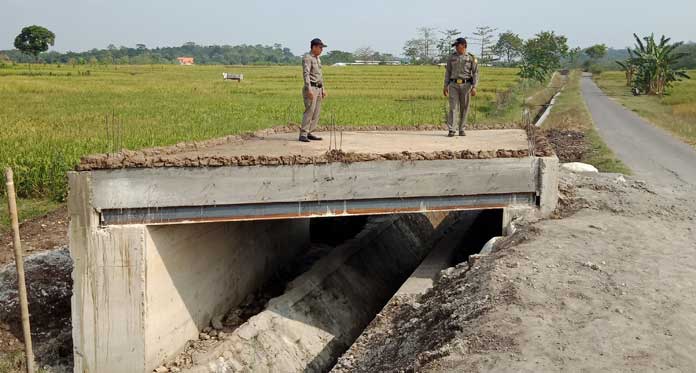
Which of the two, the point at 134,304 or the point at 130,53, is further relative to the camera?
the point at 130,53

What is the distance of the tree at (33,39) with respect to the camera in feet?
224

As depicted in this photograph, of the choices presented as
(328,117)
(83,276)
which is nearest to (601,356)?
(83,276)

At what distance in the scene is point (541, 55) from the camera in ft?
168

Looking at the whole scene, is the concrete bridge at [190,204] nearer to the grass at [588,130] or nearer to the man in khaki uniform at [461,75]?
the man in khaki uniform at [461,75]

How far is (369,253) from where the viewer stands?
10.3 meters

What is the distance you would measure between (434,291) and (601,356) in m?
2.63

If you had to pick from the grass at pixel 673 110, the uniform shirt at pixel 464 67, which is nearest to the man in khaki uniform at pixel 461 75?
the uniform shirt at pixel 464 67

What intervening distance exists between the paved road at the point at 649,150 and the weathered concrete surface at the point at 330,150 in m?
2.85

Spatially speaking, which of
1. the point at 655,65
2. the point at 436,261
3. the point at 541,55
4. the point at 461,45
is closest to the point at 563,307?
the point at 436,261

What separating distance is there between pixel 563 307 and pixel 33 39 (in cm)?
7396

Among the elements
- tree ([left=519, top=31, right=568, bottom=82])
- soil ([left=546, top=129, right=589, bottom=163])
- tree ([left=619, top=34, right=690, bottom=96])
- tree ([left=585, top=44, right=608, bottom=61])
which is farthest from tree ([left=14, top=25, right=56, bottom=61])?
tree ([left=585, top=44, right=608, bottom=61])

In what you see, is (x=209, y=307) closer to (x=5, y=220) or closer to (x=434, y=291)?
(x=434, y=291)

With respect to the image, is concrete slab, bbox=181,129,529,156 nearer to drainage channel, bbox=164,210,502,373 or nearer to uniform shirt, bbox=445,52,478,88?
uniform shirt, bbox=445,52,478,88

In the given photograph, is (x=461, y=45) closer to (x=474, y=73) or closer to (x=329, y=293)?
(x=474, y=73)
